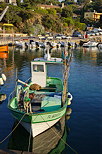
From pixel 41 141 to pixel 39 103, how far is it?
3916 millimetres

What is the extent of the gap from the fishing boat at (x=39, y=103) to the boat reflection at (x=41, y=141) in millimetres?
595

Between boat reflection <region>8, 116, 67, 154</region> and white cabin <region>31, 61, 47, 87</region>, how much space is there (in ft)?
20.6

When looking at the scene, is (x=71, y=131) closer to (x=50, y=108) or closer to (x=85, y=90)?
(x=50, y=108)

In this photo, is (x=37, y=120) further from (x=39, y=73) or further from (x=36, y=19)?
(x=36, y=19)

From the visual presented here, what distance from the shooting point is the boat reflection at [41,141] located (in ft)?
51.3

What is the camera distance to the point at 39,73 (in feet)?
76.0

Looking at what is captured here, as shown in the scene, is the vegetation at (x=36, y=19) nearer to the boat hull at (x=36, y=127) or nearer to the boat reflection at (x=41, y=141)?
the boat reflection at (x=41, y=141)

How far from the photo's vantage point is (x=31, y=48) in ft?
294

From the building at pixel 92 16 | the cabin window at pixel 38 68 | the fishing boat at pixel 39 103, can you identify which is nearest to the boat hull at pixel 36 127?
the fishing boat at pixel 39 103

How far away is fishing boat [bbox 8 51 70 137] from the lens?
52.4ft

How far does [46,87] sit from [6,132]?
7408mm

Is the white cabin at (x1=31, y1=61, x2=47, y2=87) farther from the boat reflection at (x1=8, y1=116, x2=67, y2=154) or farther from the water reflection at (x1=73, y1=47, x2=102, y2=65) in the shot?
the water reflection at (x1=73, y1=47, x2=102, y2=65)

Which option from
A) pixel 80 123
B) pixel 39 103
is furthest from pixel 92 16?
pixel 39 103

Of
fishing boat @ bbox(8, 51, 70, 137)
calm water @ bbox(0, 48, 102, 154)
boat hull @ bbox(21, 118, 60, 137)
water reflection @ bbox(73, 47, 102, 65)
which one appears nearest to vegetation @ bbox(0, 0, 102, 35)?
water reflection @ bbox(73, 47, 102, 65)
